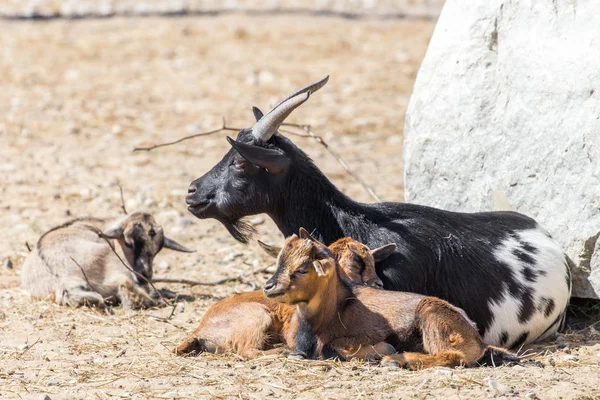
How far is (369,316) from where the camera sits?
577cm

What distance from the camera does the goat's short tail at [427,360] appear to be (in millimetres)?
5547

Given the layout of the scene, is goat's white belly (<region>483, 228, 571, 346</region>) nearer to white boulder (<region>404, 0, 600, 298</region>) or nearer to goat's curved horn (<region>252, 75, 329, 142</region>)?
white boulder (<region>404, 0, 600, 298</region>)

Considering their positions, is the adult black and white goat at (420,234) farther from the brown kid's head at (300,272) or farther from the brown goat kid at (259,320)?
the brown kid's head at (300,272)

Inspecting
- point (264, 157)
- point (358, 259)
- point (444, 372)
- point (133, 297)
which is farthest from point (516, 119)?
point (133, 297)

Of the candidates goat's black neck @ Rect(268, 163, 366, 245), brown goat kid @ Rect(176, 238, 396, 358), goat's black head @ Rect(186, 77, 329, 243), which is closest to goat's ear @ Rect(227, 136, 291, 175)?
goat's black head @ Rect(186, 77, 329, 243)

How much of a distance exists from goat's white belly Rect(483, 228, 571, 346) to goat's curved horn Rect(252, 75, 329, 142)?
5.11 feet

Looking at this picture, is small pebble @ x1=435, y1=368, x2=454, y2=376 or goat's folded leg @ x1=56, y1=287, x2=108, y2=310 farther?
goat's folded leg @ x1=56, y1=287, x2=108, y2=310

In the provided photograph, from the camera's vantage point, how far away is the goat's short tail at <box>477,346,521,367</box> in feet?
18.8

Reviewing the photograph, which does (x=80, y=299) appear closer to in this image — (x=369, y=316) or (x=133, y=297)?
(x=133, y=297)

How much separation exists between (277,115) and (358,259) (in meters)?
1.04

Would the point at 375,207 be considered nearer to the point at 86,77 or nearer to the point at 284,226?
the point at 284,226

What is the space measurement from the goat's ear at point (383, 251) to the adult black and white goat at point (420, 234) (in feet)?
0.34

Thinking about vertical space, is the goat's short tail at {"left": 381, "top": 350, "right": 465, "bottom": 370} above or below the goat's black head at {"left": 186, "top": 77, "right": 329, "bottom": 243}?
below

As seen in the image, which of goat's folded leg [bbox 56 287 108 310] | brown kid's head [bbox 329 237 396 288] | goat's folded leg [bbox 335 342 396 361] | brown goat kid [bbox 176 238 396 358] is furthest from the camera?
goat's folded leg [bbox 56 287 108 310]
